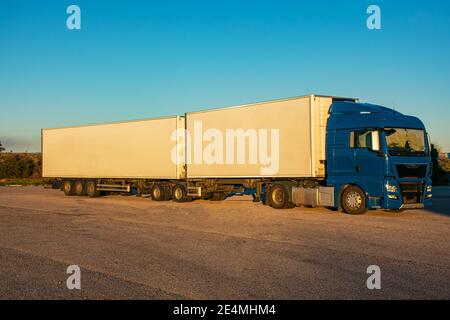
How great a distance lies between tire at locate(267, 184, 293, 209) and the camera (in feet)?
59.3

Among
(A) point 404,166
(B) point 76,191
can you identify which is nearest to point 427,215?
(A) point 404,166

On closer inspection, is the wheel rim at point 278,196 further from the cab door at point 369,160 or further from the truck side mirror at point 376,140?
the truck side mirror at point 376,140

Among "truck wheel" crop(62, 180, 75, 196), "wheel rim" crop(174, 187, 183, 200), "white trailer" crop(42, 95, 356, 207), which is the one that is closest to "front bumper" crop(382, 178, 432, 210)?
"white trailer" crop(42, 95, 356, 207)

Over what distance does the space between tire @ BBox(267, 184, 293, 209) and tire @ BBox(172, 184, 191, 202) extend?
4859 mm

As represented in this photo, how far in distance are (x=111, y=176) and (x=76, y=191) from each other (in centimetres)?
354

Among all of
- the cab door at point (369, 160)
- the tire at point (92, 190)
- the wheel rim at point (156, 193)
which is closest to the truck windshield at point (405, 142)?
the cab door at point (369, 160)

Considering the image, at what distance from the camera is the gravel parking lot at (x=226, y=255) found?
644cm

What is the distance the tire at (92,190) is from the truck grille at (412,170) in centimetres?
1663

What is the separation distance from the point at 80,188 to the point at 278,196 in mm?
13279

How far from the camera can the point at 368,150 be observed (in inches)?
614

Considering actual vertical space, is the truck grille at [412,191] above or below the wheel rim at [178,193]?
above

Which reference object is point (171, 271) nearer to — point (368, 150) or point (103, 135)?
point (368, 150)

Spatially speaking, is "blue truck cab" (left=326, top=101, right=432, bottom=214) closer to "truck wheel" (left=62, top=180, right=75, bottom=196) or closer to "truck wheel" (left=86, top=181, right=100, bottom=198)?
"truck wheel" (left=86, top=181, right=100, bottom=198)

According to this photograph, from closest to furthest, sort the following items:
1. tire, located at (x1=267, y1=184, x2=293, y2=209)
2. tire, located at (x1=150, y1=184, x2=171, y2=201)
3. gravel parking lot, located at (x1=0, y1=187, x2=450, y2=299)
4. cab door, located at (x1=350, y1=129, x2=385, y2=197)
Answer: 1. gravel parking lot, located at (x1=0, y1=187, x2=450, y2=299)
2. cab door, located at (x1=350, y1=129, x2=385, y2=197)
3. tire, located at (x1=267, y1=184, x2=293, y2=209)
4. tire, located at (x1=150, y1=184, x2=171, y2=201)
